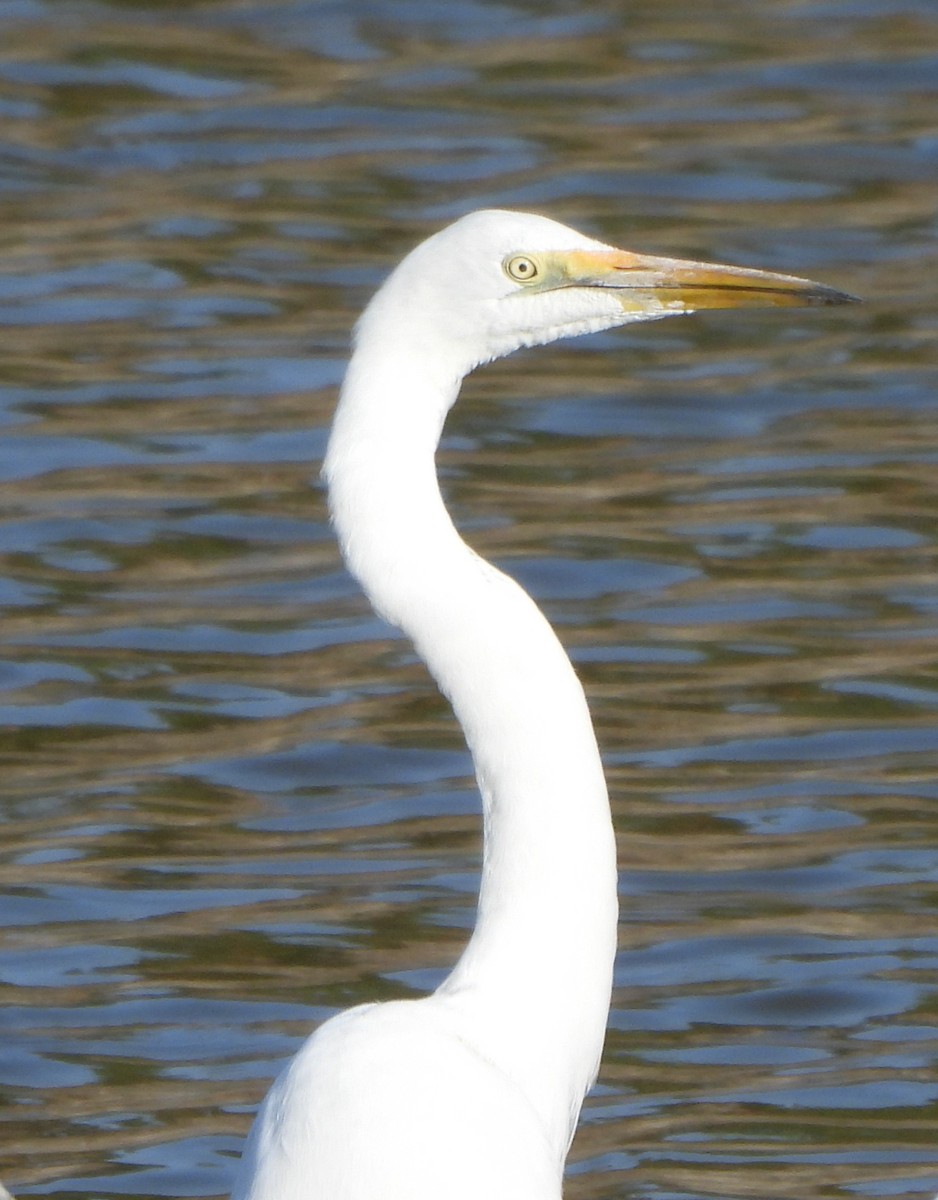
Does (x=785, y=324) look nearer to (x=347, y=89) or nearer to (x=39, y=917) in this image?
(x=347, y=89)

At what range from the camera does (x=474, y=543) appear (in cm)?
802

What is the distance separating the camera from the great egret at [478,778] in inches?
147

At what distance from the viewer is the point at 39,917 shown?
606cm

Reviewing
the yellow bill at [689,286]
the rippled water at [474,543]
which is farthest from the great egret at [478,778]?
the rippled water at [474,543]

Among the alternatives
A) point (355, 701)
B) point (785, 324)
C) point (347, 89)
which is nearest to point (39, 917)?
point (355, 701)

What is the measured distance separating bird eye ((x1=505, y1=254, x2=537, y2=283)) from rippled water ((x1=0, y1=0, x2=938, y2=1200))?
183 cm

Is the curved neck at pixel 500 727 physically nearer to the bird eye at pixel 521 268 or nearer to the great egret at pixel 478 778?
the great egret at pixel 478 778

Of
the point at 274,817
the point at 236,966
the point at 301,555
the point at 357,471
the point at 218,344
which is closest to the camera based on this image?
the point at 357,471

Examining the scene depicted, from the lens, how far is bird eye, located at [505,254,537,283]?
13.3 ft

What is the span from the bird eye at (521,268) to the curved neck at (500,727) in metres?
0.25

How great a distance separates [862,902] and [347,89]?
6.48m

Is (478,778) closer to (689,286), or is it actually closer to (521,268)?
(521,268)

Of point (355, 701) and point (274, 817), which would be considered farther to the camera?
point (355, 701)

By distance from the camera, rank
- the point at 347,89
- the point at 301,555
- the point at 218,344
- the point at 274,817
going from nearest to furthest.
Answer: the point at 274,817, the point at 301,555, the point at 218,344, the point at 347,89
